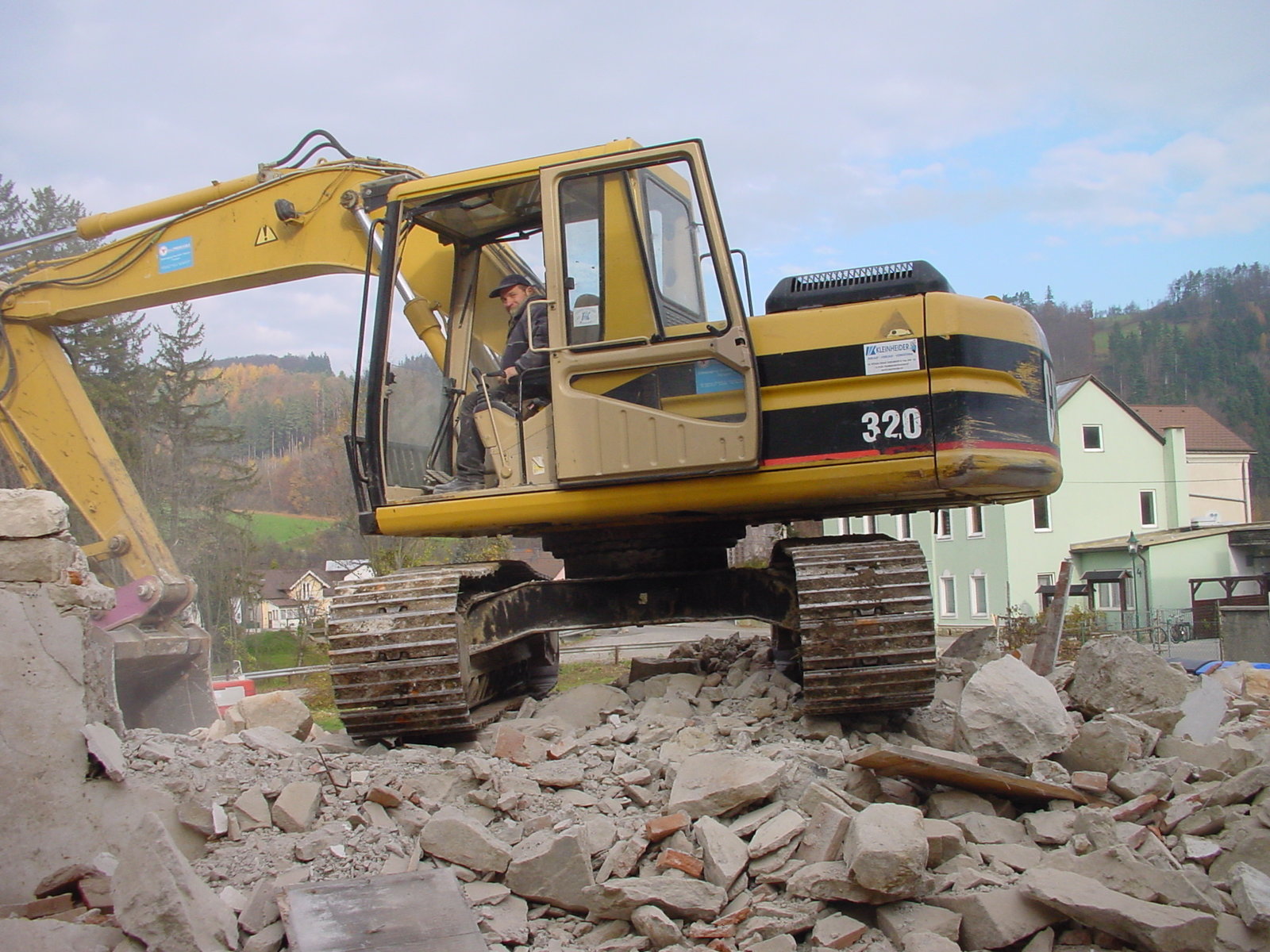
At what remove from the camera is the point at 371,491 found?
19.8ft

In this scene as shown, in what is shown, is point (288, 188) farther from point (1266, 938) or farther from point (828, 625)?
point (1266, 938)

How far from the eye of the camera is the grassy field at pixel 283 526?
29422mm

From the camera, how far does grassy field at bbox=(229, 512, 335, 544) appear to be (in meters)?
29.4

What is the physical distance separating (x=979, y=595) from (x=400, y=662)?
107ft

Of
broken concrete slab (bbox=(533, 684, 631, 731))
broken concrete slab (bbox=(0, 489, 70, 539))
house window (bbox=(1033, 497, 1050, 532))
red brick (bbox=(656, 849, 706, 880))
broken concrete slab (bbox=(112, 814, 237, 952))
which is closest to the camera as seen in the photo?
broken concrete slab (bbox=(112, 814, 237, 952))

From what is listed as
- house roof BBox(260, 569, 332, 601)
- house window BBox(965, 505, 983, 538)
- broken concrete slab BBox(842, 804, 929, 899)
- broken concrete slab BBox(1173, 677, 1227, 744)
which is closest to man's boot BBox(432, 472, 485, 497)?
broken concrete slab BBox(842, 804, 929, 899)

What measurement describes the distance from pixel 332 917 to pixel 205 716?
718cm

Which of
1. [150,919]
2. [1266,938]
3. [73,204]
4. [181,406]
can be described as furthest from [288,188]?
[73,204]

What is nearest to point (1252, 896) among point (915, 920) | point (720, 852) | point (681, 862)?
point (915, 920)

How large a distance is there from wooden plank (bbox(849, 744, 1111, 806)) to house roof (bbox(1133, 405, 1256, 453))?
4133 centimetres

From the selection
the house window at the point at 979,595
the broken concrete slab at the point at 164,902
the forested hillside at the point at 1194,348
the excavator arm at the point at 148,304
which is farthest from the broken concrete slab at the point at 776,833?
the forested hillside at the point at 1194,348

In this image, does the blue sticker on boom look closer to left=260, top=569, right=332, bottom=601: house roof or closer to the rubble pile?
the rubble pile

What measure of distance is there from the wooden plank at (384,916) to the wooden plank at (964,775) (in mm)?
1595

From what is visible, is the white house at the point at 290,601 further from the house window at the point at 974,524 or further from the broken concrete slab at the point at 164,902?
the house window at the point at 974,524
